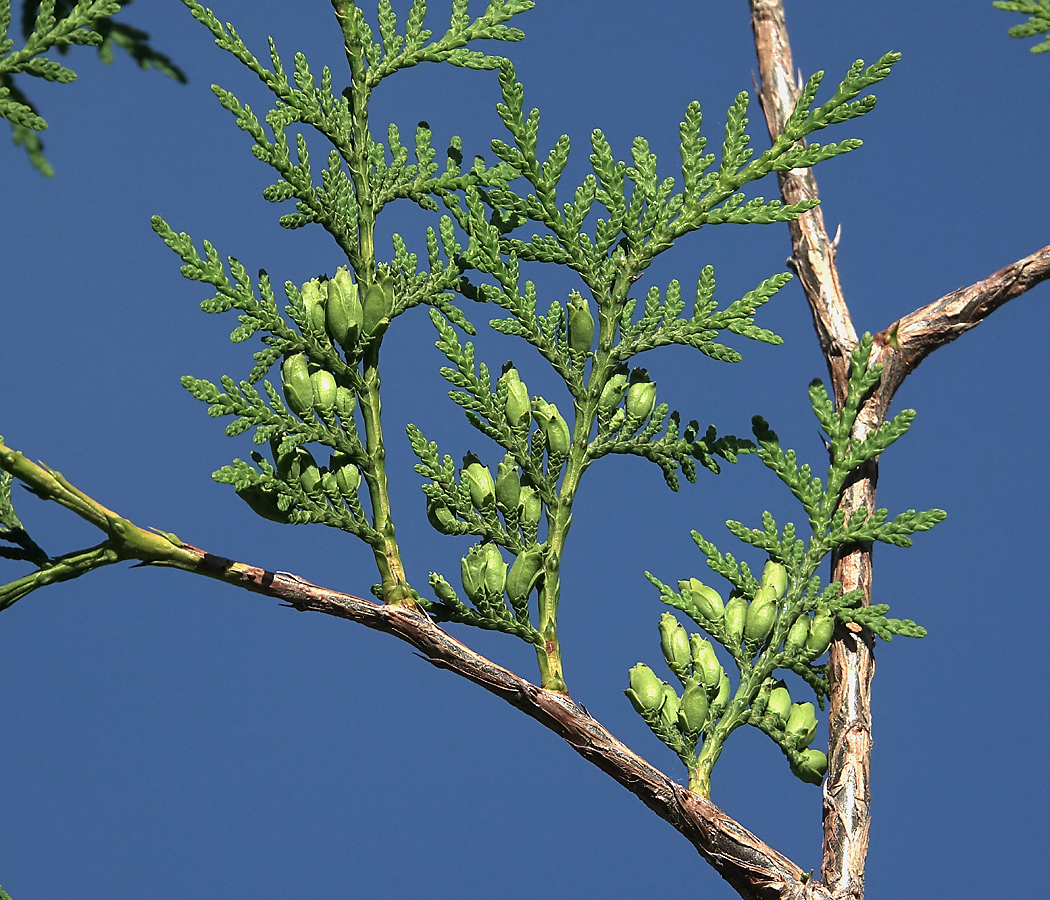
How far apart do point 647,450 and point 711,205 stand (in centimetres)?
67

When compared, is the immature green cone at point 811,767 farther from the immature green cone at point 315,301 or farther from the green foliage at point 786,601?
the immature green cone at point 315,301

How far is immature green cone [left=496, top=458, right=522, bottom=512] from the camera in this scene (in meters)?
3.03

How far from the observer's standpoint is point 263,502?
115 inches

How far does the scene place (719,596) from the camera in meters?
3.19

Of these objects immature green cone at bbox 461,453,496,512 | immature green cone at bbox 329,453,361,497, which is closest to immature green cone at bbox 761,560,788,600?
immature green cone at bbox 461,453,496,512

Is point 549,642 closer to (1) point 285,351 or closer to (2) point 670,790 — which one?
(2) point 670,790

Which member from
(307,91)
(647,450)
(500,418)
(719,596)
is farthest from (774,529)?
(307,91)

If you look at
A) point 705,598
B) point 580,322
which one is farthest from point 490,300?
point 705,598

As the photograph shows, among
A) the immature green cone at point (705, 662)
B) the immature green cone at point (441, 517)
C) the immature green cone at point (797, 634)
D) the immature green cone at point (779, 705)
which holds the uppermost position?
the immature green cone at point (797, 634)

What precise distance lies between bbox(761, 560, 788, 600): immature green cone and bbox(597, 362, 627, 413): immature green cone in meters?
0.62

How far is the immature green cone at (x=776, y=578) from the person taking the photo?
316 centimetres

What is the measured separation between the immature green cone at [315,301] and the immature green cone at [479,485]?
523mm

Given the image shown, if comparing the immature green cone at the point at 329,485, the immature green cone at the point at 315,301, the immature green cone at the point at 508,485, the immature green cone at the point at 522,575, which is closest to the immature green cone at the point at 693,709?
the immature green cone at the point at 522,575

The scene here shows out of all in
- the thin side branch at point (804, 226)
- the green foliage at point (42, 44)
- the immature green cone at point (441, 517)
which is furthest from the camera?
the thin side branch at point (804, 226)
